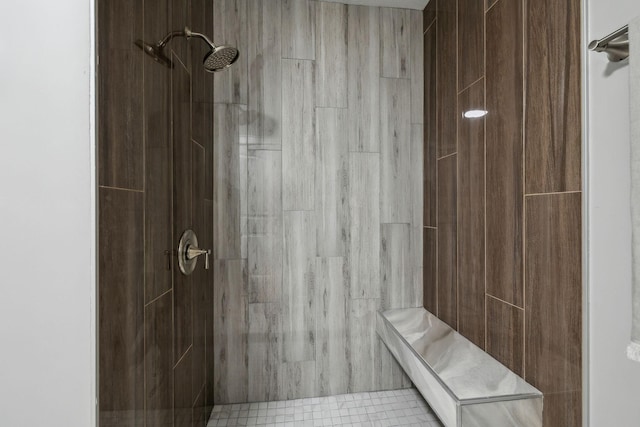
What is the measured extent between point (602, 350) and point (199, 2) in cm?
165

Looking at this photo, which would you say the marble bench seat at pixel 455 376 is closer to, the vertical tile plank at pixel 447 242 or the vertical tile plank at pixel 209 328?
the vertical tile plank at pixel 447 242

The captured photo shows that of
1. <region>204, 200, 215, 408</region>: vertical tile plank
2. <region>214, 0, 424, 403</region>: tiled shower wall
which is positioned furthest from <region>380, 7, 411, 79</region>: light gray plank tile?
<region>204, 200, 215, 408</region>: vertical tile plank

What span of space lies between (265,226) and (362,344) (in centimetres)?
67

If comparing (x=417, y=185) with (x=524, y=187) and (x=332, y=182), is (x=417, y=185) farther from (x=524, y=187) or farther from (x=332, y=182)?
(x=524, y=187)

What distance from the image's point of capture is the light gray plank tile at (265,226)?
126 cm

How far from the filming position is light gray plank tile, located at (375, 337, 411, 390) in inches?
53.1

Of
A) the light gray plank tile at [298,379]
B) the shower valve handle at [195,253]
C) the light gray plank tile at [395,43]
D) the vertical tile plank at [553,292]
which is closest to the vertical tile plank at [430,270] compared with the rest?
the vertical tile plank at [553,292]

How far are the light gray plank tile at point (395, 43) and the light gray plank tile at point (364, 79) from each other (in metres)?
0.03

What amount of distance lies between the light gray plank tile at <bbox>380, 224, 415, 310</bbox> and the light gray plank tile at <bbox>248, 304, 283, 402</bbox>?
0.50 meters

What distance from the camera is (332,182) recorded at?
4.40 feet

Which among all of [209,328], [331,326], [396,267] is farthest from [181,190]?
[396,267]

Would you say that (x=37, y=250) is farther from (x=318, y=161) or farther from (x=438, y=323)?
(x=438, y=323)

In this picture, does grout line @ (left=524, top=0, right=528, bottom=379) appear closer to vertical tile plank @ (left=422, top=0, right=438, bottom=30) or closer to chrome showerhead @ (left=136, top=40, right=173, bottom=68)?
vertical tile plank @ (left=422, top=0, right=438, bottom=30)

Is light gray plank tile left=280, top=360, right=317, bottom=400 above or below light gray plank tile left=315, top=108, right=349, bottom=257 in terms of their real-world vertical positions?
below
